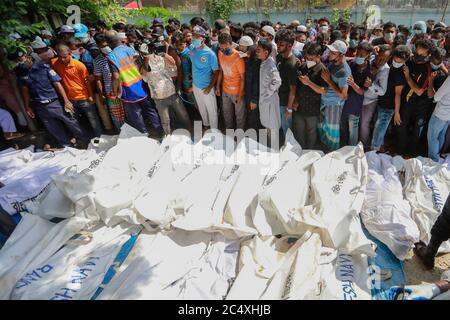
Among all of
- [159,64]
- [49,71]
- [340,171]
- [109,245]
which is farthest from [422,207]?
[49,71]

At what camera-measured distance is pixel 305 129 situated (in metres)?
4.32

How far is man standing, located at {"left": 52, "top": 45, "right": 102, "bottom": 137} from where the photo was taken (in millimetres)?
4537

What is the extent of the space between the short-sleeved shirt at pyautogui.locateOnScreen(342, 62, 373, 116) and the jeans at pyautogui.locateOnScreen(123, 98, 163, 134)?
9.60ft

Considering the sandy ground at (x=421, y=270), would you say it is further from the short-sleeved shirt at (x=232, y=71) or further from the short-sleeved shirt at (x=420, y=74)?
the short-sleeved shirt at (x=232, y=71)

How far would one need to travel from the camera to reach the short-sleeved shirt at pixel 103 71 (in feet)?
14.9

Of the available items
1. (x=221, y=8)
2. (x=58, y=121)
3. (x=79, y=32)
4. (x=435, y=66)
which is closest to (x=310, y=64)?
(x=435, y=66)

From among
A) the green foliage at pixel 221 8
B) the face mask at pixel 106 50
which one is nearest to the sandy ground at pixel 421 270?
the face mask at pixel 106 50

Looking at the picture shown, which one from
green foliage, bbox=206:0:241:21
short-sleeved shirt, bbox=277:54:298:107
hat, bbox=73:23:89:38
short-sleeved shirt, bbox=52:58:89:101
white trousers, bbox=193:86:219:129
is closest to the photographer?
short-sleeved shirt, bbox=277:54:298:107

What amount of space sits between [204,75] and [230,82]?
429 mm

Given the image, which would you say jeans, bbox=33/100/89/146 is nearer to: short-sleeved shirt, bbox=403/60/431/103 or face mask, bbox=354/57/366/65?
face mask, bbox=354/57/366/65

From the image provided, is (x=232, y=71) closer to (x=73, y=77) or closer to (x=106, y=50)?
(x=106, y=50)

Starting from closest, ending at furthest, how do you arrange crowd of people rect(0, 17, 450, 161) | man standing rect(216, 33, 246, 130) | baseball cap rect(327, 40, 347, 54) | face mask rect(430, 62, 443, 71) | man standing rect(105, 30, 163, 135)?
baseball cap rect(327, 40, 347, 54) < face mask rect(430, 62, 443, 71) < crowd of people rect(0, 17, 450, 161) < man standing rect(216, 33, 246, 130) < man standing rect(105, 30, 163, 135)

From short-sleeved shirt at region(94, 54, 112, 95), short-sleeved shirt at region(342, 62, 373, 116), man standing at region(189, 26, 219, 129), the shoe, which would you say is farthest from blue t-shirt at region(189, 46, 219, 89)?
the shoe
